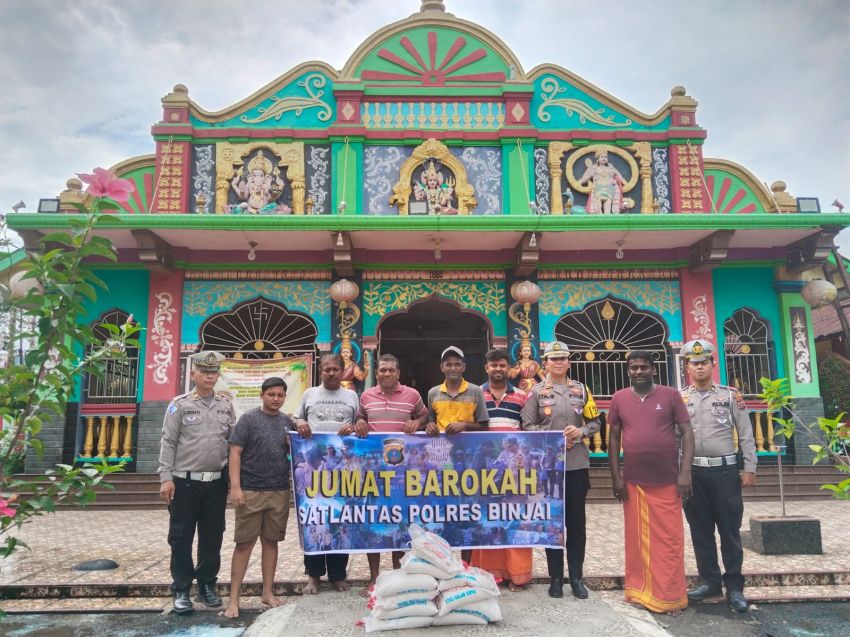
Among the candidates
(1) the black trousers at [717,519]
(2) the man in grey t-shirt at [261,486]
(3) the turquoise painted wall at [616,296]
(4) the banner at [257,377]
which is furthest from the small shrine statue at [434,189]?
(1) the black trousers at [717,519]

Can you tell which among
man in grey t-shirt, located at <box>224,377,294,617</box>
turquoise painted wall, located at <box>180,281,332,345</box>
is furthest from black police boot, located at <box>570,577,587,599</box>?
turquoise painted wall, located at <box>180,281,332,345</box>

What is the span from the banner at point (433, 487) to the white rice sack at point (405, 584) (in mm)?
601

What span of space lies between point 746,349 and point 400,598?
291 inches

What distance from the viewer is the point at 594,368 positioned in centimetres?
891

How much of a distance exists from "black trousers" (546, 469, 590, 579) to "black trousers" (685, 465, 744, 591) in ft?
2.63

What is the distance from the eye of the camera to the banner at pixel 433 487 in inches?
161

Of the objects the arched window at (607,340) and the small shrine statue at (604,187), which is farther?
the small shrine statue at (604,187)

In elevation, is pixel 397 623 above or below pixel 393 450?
below

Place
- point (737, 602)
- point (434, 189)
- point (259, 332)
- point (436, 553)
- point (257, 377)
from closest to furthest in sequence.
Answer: point (436, 553) → point (737, 602) → point (257, 377) → point (259, 332) → point (434, 189)

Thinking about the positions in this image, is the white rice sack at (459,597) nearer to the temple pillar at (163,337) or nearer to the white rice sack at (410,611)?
the white rice sack at (410,611)

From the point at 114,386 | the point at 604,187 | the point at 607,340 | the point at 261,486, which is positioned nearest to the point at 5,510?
the point at 261,486

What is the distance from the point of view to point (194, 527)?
161 inches

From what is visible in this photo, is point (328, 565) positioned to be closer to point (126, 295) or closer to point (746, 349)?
point (126, 295)

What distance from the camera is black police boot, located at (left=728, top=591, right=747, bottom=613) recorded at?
393 cm
